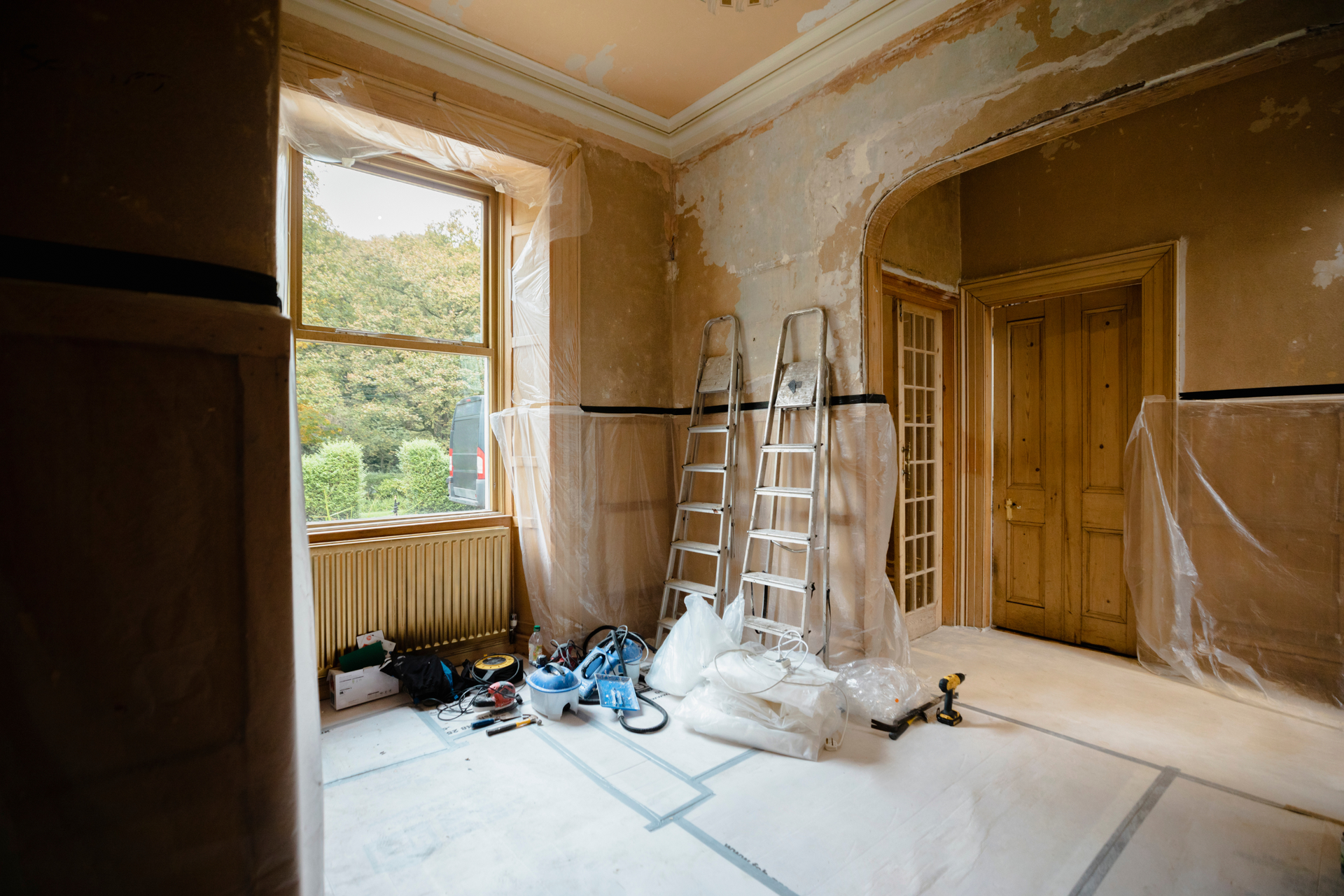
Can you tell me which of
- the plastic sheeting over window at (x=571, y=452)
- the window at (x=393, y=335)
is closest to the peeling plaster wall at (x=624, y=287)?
the plastic sheeting over window at (x=571, y=452)

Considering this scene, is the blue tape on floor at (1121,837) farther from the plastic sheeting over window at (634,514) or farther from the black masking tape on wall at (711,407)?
the black masking tape on wall at (711,407)

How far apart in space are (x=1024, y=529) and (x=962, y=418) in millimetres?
829

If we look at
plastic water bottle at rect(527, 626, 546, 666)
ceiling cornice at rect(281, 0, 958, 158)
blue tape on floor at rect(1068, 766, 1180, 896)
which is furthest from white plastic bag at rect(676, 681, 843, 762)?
ceiling cornice at rect(281, 0, 958, 158)

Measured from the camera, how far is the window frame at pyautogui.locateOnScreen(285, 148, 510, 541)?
3.00m

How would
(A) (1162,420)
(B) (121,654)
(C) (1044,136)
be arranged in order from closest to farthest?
(B) (121,654) < (C) (1044,136) < (A) (1162,420)

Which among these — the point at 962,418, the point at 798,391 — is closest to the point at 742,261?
the point at 798,391

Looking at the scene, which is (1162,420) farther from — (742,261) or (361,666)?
(361,666)

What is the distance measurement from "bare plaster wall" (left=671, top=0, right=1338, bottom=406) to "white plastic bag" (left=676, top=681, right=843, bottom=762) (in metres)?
1.58

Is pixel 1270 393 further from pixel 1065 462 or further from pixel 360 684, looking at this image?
pixel 360 684

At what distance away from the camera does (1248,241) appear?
115 inches

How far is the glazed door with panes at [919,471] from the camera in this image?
3779mm

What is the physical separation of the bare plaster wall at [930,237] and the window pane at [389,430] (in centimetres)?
264

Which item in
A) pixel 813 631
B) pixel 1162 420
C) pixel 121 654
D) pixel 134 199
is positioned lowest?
pixel 813 631

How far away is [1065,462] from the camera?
3771 mm
